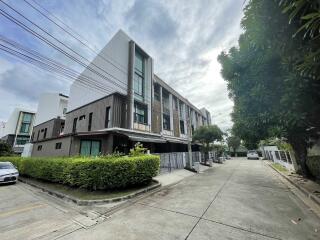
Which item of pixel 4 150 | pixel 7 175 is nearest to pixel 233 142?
pixel 7 175

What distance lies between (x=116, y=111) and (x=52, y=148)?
793cm

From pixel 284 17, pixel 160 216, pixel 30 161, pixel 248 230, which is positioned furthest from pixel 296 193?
pixel 30 161

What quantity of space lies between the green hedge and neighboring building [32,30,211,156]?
12.6 feet

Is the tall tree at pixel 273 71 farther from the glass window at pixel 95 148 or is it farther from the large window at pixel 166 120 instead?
the large window at pixel 166 120

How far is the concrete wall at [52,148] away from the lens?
45.9 ft

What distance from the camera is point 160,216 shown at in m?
5.05

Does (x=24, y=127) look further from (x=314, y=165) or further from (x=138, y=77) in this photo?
(x=314, y=165)

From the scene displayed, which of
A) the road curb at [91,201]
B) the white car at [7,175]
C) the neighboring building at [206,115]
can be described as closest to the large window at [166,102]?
the road curb at [91,201]

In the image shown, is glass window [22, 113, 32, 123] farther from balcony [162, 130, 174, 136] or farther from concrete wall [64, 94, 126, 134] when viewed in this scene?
balcony [162, 130, 174, 136]

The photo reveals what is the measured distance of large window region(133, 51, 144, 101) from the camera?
17277mm

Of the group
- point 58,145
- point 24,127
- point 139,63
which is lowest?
point 58,145

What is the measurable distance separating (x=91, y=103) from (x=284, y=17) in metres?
A: 17.5

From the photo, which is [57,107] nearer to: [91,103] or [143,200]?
[91,103]

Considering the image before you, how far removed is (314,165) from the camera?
33.3 ft
